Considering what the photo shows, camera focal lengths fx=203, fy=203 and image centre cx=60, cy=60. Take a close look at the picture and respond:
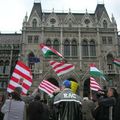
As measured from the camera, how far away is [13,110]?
20.9 ft

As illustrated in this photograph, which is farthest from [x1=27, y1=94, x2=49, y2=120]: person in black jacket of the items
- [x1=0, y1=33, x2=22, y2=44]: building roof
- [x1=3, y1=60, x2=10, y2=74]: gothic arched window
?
[x1=0, y1=33, x2=22, y2=44]: building roof

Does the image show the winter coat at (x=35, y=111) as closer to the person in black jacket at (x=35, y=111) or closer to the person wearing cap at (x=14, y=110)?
the person in black jacket at (x=35, y=111)

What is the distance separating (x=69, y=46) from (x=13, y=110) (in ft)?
110

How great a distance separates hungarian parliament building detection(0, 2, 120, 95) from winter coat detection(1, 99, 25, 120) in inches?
1171

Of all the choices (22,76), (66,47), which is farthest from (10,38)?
(22,76)

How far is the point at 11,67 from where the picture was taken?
131ft

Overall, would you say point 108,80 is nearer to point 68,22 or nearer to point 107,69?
point 107,69

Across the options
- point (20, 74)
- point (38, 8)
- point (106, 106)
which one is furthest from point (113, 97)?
point (38, 8)

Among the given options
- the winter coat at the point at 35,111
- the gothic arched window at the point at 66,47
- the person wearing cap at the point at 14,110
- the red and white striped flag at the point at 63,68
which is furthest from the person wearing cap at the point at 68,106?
the gothic arched window at the point at 66,47

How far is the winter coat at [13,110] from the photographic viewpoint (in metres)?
6.33

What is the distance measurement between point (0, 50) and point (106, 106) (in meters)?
37.7

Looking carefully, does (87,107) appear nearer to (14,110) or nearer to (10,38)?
(14,110)

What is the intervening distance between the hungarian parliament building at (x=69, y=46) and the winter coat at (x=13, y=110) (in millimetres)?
29751

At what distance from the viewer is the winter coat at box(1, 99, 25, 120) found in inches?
249
